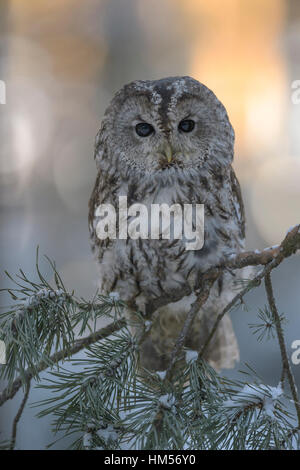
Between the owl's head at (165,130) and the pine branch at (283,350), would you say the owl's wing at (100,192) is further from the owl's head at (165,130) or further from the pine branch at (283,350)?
the pine branch at (283,350)

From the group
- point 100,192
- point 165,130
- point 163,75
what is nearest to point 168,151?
point 165,130

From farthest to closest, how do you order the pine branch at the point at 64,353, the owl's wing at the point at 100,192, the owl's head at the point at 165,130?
the owl's wing at the point at 100,192
the owl's head at the point at 165,130
the pine branch at the point at 64,353

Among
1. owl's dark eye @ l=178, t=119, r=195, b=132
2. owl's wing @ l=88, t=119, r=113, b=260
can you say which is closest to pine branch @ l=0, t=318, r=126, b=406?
owl's wing @ l=88, t=119, r=113, b=260

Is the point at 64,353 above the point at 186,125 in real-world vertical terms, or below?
below

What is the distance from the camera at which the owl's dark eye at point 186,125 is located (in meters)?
0.88

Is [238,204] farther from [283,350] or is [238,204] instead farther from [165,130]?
[283,350]

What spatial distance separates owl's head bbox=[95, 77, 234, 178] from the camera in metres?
0.84

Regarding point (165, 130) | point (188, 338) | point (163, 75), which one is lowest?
point (188, 338)

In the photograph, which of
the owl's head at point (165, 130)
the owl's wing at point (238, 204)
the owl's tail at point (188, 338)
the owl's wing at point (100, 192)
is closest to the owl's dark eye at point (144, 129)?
the owl's head at point (165, 130)

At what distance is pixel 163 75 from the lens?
3.84ft

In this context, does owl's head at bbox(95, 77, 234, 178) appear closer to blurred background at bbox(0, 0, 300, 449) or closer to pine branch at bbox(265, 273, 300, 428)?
blurred background at bbox(0, 0, 300, 449)

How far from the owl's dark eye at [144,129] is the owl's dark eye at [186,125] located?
0.19 feet

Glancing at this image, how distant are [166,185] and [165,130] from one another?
0.14m

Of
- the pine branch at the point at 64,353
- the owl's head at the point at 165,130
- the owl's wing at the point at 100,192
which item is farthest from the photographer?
the owl's wing at the point at 100,192
